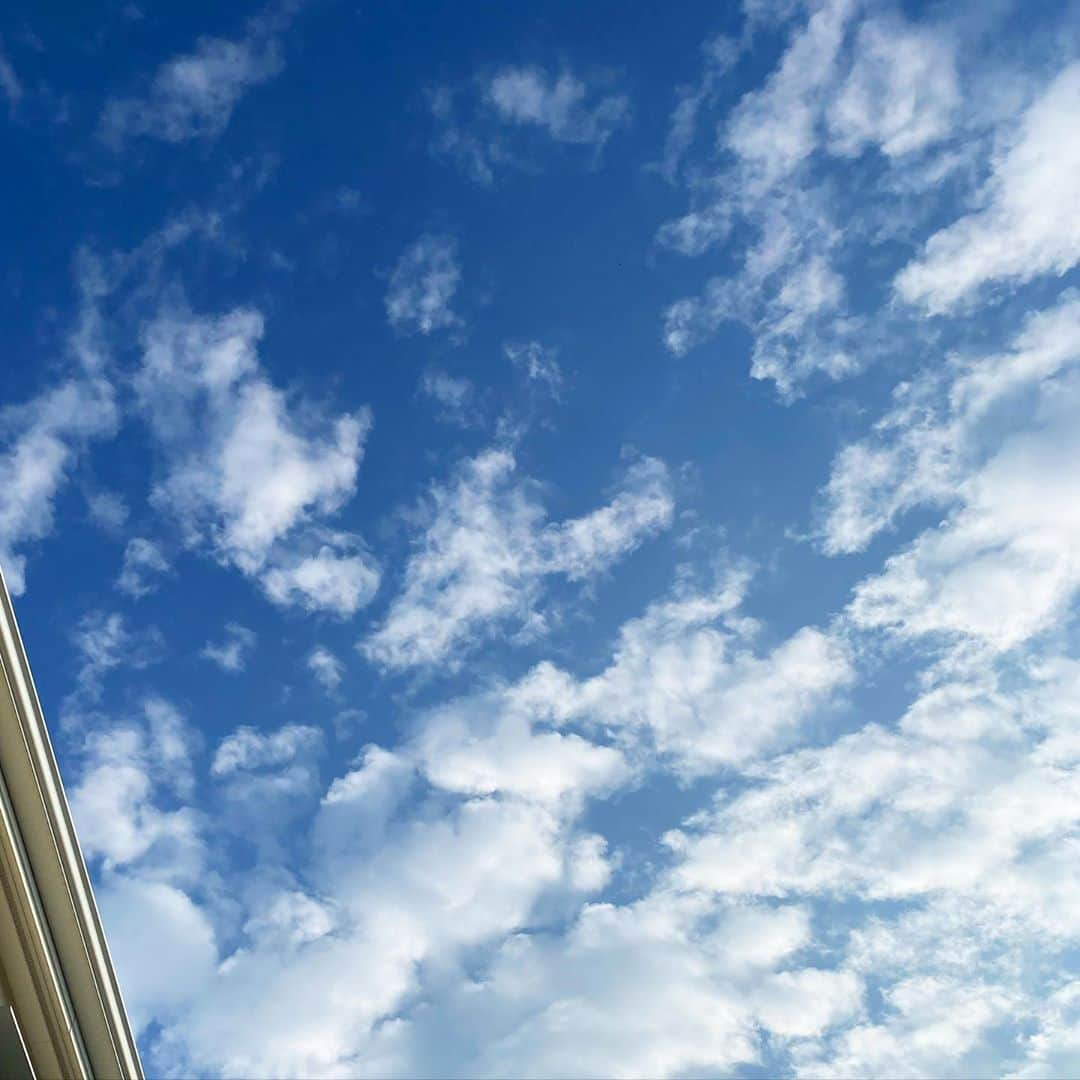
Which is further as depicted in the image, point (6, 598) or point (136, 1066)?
point (136, 1066)

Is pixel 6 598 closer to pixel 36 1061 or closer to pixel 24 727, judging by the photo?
pixel 24 727

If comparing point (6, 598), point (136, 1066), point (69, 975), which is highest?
point (6, 598)

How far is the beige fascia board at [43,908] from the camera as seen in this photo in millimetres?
18281

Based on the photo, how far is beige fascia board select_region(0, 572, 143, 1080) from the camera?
60.0 feet

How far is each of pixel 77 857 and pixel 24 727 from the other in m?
3.17

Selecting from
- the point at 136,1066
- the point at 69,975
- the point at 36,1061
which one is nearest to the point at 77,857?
the point at 69,975

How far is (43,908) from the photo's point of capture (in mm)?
18953

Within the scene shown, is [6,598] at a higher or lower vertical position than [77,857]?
higher

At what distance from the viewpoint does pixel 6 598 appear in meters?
18.3

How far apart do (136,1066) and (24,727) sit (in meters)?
8.30

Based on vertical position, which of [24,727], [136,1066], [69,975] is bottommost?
[136,1066]

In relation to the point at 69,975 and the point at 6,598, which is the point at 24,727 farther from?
the point at 69,975

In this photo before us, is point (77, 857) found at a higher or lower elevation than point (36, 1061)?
higher

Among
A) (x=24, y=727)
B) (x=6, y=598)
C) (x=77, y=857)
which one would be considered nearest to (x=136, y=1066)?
(x=77, y=857)
